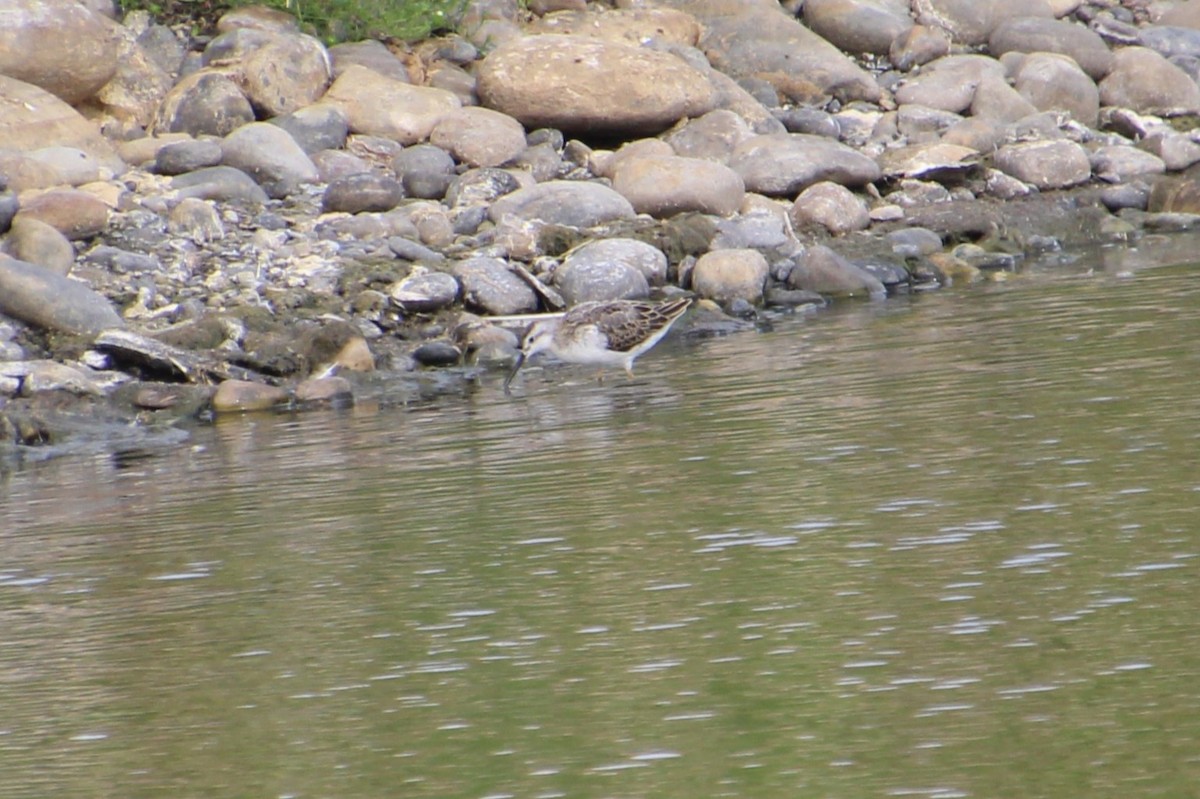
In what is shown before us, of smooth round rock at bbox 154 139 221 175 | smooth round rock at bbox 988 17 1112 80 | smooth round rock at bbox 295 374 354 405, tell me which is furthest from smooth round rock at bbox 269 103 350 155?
smooth round rock at bbox 988 17 1112 80

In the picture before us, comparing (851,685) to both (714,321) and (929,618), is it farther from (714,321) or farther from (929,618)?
(714,321)

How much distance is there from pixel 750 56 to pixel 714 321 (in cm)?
985

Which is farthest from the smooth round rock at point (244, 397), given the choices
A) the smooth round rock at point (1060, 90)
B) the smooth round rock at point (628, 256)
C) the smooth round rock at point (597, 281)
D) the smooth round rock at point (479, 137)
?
the smooth round rock at point (1060, 90)

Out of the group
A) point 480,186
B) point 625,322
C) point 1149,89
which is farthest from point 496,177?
point 1149,89

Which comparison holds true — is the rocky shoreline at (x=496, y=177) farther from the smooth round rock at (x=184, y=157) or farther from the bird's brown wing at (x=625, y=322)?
the bird's brown wing at (x=625, y=322)

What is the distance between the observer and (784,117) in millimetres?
24125

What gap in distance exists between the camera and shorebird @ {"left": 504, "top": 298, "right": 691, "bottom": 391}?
14.3 meters

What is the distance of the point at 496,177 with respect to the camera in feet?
67.6

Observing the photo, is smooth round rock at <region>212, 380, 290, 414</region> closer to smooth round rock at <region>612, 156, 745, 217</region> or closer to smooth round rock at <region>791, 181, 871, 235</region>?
smooth round rock at <region>612, 156, 745, 217</region>

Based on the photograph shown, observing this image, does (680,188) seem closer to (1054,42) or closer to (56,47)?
(56,47)

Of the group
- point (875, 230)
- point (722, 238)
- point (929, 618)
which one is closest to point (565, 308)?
point (722, 238)

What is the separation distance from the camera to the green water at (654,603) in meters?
5.05

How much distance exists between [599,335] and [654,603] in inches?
301

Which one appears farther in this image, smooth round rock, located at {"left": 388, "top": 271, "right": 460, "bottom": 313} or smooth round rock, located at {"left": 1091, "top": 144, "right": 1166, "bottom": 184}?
smooth round rock, located at {"left": 1091, "top": 144, "right": 1166, "bottom": 184}
